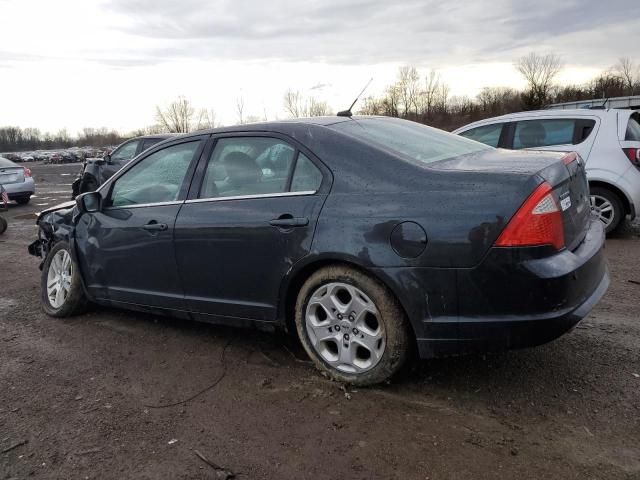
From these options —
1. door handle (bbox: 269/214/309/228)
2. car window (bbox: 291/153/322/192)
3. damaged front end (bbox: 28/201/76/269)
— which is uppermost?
car window (bbox: 291/153/322/192)

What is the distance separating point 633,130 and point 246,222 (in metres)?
5.75

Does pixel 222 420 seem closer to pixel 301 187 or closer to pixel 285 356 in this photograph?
pixel 285 356

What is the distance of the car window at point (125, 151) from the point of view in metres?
11.6

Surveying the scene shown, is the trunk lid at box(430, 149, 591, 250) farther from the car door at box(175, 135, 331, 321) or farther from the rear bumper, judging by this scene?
the car door at box(175, 135, 331, 321)

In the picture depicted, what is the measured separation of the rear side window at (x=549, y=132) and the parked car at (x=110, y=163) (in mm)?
7059

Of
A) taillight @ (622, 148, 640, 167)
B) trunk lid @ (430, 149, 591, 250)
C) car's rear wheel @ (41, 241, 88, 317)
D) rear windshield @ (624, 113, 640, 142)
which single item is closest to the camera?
trunk lid @ (430, 149, 591, 250)

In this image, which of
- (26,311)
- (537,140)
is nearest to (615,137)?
(537,140)

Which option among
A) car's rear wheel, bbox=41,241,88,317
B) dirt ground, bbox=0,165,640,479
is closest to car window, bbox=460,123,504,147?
dirt ground, bbox=0,165,640,479

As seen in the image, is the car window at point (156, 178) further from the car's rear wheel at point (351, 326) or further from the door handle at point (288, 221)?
the car's rear wheel at point (351, 326)

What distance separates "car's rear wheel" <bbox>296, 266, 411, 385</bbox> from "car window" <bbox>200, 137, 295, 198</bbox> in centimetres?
71

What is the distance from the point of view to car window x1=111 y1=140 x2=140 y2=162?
11605 mm

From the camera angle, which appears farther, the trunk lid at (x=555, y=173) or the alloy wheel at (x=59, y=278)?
the alloy wheel at (x=59, y=278)

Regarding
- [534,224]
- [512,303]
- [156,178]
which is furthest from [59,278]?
[534,224]

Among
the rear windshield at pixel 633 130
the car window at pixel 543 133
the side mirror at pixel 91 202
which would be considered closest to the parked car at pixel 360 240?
the side mirror at pixel 91 202
